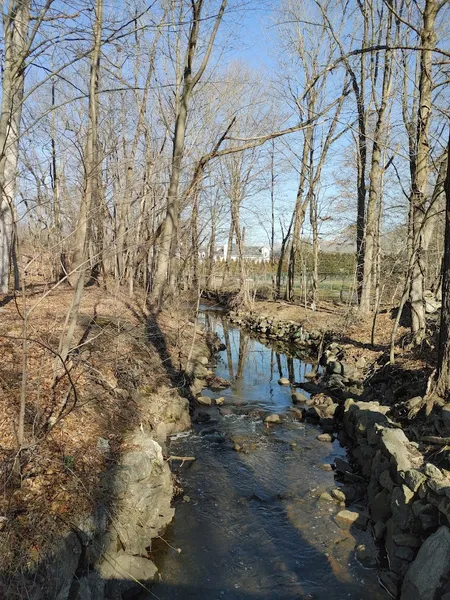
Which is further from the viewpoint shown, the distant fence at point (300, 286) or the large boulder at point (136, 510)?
the distant fence at point (300, 286)

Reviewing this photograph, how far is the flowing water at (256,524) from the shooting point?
4.33m

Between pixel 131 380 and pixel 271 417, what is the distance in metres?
2.90

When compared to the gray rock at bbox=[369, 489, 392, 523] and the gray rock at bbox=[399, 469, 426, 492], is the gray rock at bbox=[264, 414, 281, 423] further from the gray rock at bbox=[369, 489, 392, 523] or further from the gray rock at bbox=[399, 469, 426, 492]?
the gray rock at bbox=[399, 469, 426, 492]

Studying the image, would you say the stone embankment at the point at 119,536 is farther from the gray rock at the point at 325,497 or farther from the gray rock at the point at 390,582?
the gray rock at the point at 390,582

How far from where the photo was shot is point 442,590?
3.62 meters

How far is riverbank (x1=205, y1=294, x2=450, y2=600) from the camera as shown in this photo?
4.09m

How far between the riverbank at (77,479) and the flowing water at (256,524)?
347 millimetres

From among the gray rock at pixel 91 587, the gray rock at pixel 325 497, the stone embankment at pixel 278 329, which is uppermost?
the stone embankment at pixel 278 329

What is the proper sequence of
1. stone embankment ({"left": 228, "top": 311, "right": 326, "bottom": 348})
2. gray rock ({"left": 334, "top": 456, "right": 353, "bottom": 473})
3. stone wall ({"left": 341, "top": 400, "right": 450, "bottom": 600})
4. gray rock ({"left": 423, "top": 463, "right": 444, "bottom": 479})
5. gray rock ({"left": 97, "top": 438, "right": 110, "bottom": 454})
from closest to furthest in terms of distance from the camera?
stone wall ({"left": 341, "top": 400, "right": 450, "bottom": 600}) < gray rock ({"left": 423, "top": 463, "right": 444, "bottom": 479}) < gray rock ({"left": 97, "top": 438, "right": 110, "bottom": 454}) < gray rock ({"left": 334, "top": 456, "right": 353, "bottom": 473}) < stone embankment ({"left": 228, "top": 311, "right": 326, "bottom": 348})

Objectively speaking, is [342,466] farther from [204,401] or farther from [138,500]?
[204,401]

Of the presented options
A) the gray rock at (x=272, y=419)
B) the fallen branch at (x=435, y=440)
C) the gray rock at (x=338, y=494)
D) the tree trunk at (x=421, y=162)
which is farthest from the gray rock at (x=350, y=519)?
the tree trunk at (x=421, y=162)

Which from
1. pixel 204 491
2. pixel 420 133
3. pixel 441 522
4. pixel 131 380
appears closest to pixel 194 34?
pixel 420 133

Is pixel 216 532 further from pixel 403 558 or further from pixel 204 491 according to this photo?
pixel 403 558

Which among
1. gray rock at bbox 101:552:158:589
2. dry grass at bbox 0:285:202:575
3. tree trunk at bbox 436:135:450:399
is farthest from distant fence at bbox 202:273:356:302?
gray rock at bbox 101:552:158:589
